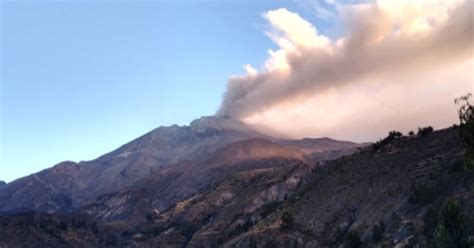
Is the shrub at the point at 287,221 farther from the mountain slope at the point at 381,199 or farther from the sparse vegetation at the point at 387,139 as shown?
the sparse vegetation at the point at 387,139

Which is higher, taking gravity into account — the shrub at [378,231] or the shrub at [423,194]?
the shrub at [423,194]

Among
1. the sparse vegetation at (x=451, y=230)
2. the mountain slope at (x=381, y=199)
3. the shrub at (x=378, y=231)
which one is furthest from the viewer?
the shrub at (x=378, y=231)

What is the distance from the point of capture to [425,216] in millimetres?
92250

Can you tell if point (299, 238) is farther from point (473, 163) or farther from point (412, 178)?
point (473, 163)

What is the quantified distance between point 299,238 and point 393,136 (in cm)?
4489

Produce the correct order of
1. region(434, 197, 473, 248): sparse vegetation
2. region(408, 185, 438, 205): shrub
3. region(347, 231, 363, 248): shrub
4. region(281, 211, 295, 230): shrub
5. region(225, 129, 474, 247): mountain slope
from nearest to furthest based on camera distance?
region(434, 197, 473, 248): sparse vegetation
region(225, 129, 474, 247): mountain slope
region(408, 185, 438, 205): shrub
region(347, 231, 363, 248): shrub
region(281, 211, 295, 230): shrub

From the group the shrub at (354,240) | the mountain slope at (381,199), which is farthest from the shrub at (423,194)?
the shrub at (354,240)

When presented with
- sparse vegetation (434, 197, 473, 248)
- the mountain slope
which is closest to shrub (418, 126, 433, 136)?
the mountain slope

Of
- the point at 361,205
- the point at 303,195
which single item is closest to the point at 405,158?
the point at 361,205

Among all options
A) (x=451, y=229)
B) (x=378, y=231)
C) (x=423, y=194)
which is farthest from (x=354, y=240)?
(x=451, y=229)

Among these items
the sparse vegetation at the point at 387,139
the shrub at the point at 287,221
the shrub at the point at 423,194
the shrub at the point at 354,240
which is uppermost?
the sparse vegetation at the point at 387,139

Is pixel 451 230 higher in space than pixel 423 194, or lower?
higher

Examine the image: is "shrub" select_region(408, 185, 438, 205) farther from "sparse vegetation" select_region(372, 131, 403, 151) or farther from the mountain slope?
"sparse vegetation" select_region(372, 131, 403, 151)

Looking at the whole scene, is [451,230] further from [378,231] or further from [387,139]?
[387,139]
